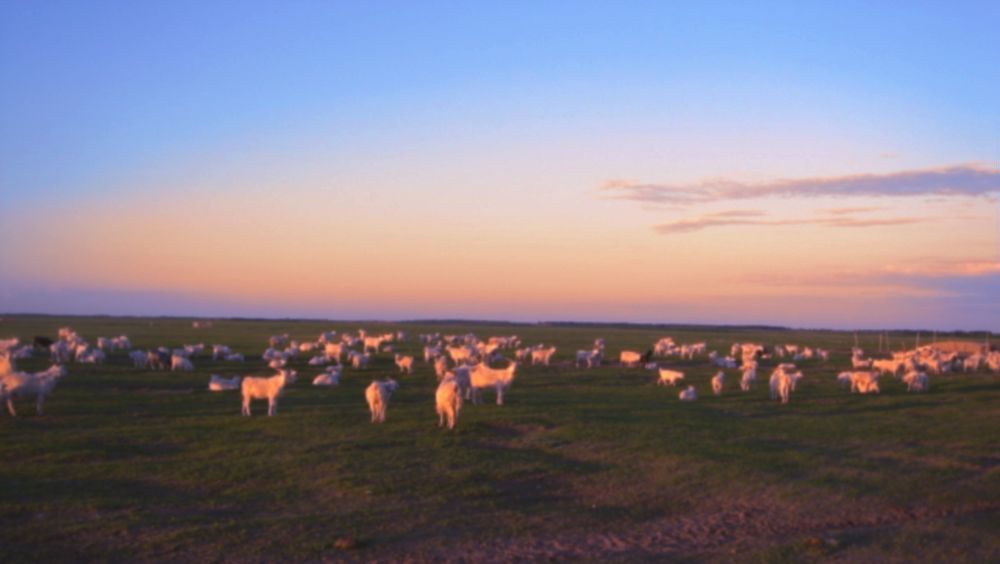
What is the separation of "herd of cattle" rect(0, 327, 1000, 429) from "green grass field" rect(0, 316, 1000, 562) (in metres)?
0.98

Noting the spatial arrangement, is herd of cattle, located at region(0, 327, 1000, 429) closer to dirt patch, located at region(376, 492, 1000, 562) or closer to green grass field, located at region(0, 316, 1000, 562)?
green grass field, located at region(0, 316, 1000, 562)

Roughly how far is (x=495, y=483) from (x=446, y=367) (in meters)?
26.4

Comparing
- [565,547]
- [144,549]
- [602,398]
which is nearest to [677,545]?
[565,547]

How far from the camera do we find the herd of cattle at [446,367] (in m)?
24.8

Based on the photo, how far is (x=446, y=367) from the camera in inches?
1677

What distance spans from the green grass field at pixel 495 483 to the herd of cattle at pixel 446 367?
0.98 meters

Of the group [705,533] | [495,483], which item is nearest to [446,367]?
[495,483]

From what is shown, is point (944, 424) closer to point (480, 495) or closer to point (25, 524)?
point (480, 495)

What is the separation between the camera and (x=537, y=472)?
17375 millimetres

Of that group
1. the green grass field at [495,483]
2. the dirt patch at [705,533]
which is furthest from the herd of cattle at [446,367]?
the dirt patch at [705,533]

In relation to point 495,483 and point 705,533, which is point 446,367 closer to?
point 495,483

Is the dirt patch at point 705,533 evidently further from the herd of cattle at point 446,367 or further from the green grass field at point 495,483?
the herd of cattle at point 446,367

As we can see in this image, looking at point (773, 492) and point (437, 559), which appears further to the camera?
point (773, 492)

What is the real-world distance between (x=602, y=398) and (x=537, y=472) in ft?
49.1
